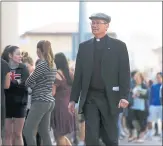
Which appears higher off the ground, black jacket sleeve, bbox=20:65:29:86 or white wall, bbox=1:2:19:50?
white wall, bbox=1:2:19:50

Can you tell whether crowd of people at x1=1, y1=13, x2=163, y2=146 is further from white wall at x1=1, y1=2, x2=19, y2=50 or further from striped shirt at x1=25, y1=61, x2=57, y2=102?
white wall at x1=1, y1=2, x2=19, y2=50

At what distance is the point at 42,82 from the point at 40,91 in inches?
5.0

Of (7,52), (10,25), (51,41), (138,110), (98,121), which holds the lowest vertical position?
(138,110)

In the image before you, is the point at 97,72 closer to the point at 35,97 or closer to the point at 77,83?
the point at 77,83

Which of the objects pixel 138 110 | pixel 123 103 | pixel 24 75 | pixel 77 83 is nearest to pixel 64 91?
pixel 24 75

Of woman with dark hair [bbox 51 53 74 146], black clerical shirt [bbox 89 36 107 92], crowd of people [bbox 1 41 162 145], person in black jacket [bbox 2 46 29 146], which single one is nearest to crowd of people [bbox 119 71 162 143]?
crowd of people [bbox 1 41 162 145]

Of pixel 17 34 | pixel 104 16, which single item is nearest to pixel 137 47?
pixel 17 34

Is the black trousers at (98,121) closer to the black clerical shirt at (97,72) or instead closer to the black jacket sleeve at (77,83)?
the black clerical shirt at (97,72)

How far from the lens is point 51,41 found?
9.95 metres

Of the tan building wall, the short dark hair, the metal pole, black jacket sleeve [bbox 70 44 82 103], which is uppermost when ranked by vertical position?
the metal pole

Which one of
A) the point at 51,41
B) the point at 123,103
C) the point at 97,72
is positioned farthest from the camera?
the point at 51,41

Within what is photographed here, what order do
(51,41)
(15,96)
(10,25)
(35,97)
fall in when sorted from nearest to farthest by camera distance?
(35,97), (15,96), (51,41), (10,25)

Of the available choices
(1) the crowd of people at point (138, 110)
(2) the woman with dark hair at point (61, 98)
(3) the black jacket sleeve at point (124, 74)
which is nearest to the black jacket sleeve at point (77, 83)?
(3) the black jacket sleeve at point (124, 74)

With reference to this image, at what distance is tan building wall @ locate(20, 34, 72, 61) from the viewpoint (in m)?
10.1
